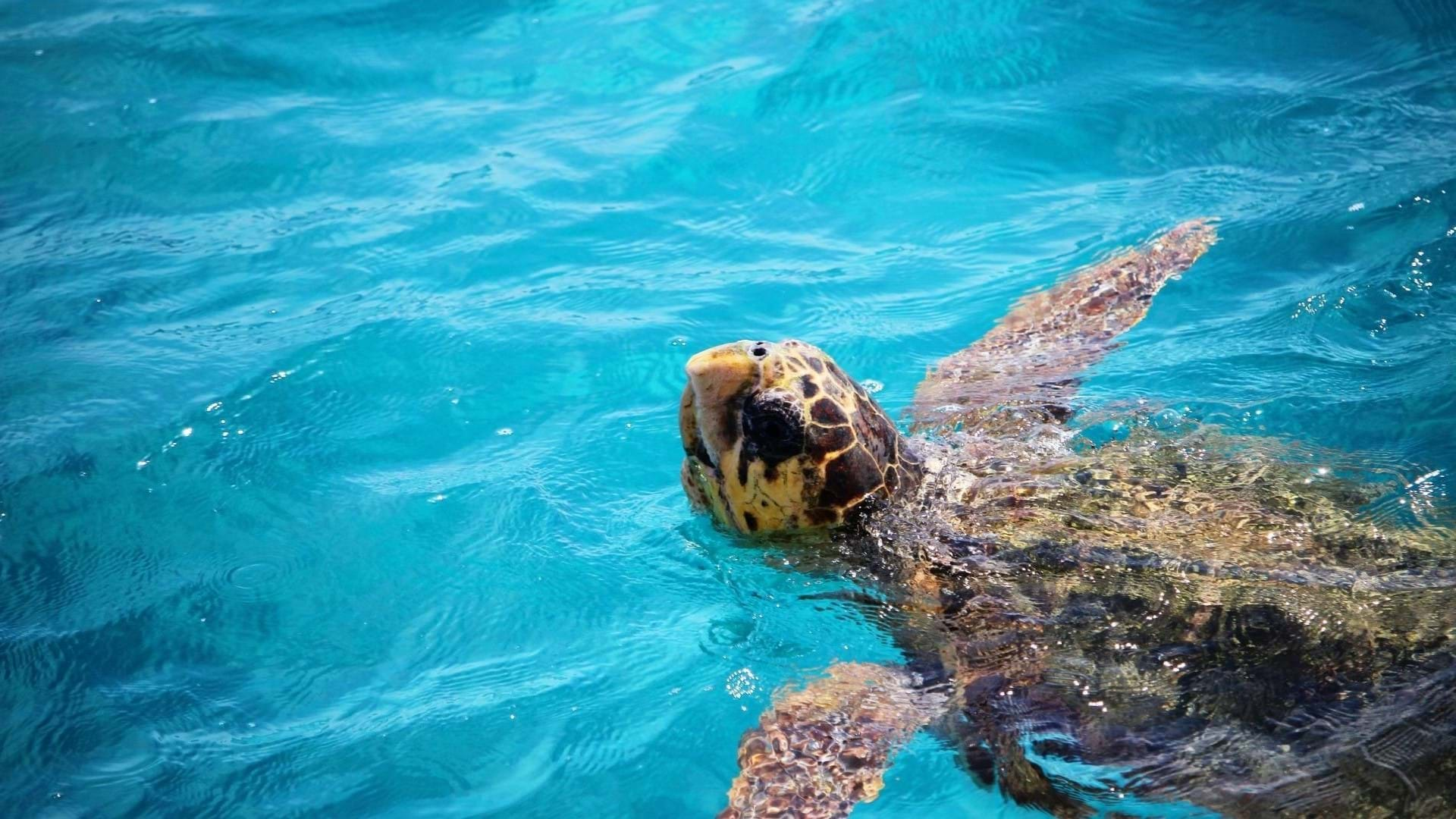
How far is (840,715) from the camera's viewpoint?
3.68 metres

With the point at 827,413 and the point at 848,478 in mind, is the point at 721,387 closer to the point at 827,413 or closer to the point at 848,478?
the point at 827,413

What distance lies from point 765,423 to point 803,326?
8.15 feet

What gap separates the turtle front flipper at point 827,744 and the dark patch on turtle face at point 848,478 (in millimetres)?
640

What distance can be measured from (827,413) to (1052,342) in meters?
2.25

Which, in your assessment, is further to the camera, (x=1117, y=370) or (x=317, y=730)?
(x=1117, y=370)

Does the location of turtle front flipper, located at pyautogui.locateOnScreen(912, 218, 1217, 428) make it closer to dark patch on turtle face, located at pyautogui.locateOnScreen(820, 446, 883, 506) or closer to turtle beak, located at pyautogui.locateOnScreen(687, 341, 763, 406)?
dark patch on turtle face, located at pyautogui.locateOnScreen(820, 446, 883, 506)

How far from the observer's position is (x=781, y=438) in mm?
3750

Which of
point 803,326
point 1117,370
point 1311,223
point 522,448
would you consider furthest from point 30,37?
point 1311,223

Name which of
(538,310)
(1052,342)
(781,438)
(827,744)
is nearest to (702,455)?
(781,438)

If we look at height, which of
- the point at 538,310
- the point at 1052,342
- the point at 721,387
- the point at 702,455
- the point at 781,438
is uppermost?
the point at 721,387

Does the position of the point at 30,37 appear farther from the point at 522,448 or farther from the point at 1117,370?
the point at 1117,370

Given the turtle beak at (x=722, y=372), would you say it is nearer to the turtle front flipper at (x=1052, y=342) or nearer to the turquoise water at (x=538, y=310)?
the turquoise water at (x=538, y=310)

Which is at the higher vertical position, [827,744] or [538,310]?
[538,310]

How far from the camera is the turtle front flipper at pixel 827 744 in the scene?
346cm
